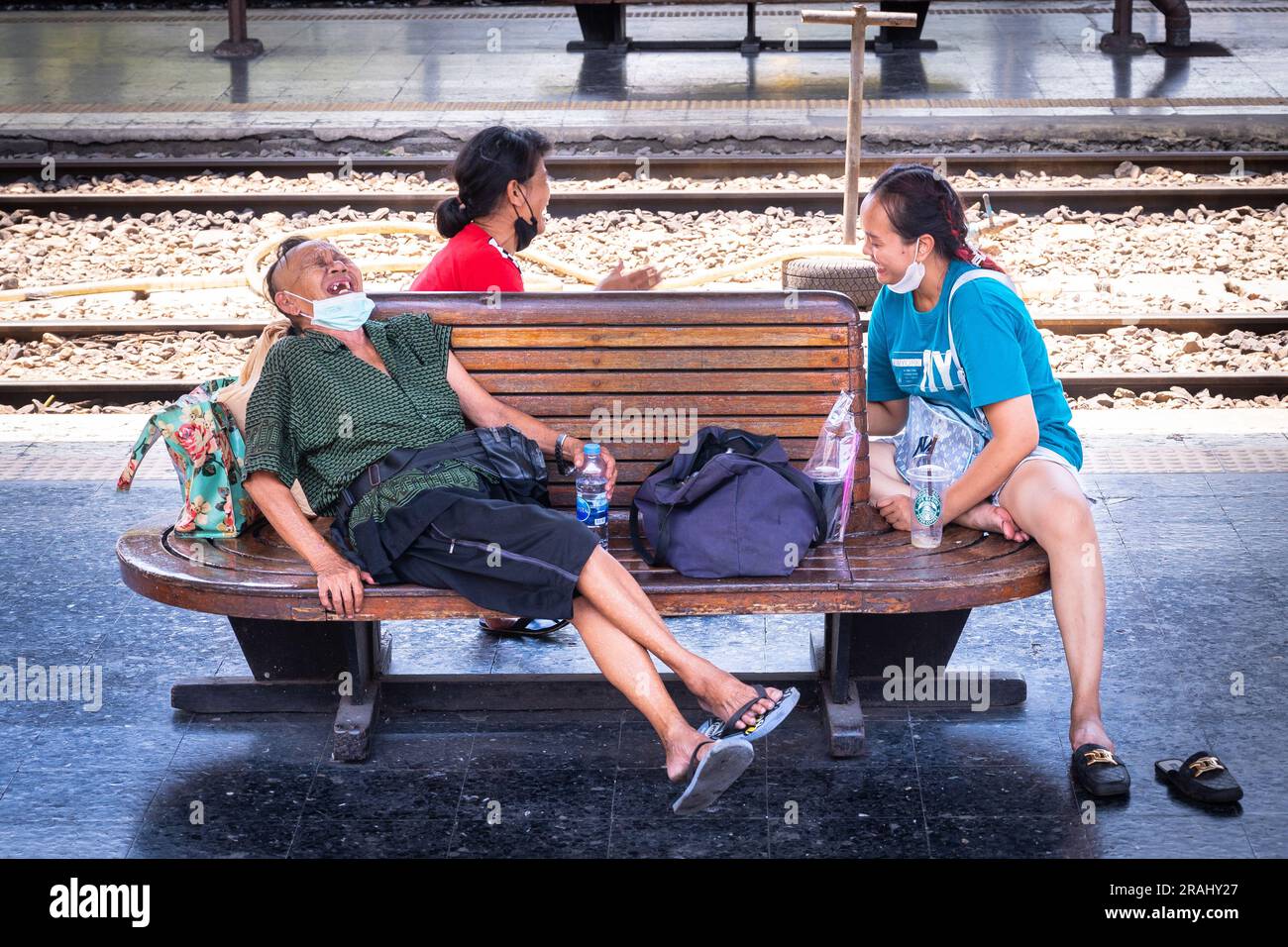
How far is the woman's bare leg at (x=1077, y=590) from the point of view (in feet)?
12.2

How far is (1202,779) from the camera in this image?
3574mm

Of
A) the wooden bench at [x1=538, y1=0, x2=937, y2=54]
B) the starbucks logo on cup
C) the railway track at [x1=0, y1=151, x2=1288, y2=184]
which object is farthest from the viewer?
the wooden bench at [x1=538, y1=0, x2=937, y2=54]

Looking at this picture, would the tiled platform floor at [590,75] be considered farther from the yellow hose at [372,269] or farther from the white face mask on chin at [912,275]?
the white face mask on chin at [912,275]

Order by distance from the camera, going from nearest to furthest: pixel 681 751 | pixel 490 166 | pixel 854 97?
pixel 681 751 < pixel 490 166 < pixel 854 97

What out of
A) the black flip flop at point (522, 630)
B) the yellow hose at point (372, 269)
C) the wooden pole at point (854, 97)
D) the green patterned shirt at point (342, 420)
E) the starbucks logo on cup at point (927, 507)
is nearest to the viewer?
the green patterned shirt at point (342, 420)

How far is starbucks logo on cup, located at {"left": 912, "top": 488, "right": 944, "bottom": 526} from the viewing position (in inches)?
154

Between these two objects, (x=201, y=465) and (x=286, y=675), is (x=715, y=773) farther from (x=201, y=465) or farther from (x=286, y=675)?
(x=201, y=465)

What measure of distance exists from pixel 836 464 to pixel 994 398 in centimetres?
44

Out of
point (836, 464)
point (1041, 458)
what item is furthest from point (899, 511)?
point (1041, 458)

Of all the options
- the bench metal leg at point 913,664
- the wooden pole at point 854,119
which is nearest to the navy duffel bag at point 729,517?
the bench metal leg at point 913,664

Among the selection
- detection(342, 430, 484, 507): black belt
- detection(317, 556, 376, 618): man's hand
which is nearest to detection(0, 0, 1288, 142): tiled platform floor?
detection(342, 430, 484, 507): black belt

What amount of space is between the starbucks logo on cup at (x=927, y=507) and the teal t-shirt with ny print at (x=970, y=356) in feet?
0.83

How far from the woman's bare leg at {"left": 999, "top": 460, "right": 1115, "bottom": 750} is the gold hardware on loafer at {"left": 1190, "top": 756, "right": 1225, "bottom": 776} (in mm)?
192

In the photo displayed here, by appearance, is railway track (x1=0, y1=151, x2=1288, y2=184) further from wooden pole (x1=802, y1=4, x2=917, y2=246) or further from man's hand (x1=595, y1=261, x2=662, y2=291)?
man's hand (x1=595, y1=261, x2=662, y2=291)
